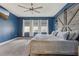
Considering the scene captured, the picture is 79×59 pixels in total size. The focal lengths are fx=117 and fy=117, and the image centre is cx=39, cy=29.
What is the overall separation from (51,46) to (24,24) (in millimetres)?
3047

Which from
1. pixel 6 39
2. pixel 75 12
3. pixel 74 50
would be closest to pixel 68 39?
pixel 74 50

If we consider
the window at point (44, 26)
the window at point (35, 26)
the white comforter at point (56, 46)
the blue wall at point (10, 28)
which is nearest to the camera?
the white comforter at point (56, 46)

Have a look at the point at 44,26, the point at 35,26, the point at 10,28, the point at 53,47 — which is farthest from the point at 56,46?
the point at 10,28

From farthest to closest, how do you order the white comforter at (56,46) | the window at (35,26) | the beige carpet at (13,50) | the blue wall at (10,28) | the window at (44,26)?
the window at (44,26) < the window at (35,26) < the blue wall at (10,28) < the beige carpet at (13,50) < the white comforter at (56,46)

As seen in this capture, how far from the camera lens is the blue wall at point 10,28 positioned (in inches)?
186

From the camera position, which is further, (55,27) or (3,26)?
(55,27)

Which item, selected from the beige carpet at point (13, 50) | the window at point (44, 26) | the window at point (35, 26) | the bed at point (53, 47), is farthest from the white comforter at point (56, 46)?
the window at point (44, 26)

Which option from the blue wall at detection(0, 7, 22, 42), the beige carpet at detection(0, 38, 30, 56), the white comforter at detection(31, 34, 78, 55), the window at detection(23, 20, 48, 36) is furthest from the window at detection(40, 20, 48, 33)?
the white comforter at detection(31, 34, 78, 55)

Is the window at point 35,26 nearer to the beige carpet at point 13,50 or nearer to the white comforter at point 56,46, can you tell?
the beige carpet at point 13,50

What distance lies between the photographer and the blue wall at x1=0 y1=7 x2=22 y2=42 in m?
4.71

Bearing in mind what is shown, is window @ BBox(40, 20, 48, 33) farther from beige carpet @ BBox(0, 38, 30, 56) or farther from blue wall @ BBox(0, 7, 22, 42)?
beige carpet @ BBox(0, 38, 30, 56)

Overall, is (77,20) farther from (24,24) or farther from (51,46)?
(24,24)

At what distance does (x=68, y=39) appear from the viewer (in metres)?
2.76

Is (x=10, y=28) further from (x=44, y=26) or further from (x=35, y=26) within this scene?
(x=44, y=26)
